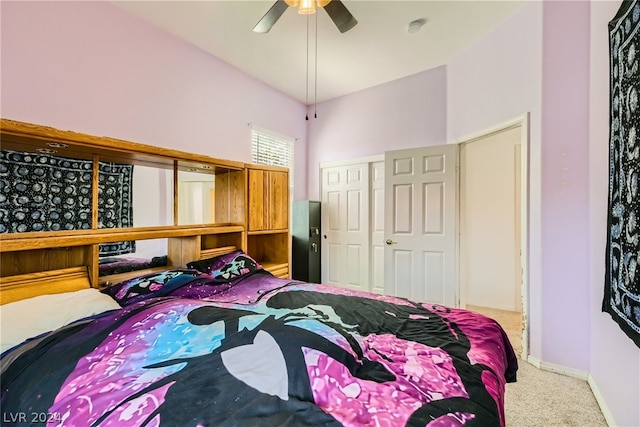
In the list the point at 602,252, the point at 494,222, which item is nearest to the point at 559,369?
the point at 602,252

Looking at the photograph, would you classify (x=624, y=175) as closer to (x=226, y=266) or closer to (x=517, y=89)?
(x=517, y=89)

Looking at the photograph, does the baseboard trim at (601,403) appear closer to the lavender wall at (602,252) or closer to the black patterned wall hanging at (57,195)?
the lavender wall at (602,252)

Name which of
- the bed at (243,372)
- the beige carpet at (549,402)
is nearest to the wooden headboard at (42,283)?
the bed at (243,372)

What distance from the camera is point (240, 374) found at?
0.89 metres

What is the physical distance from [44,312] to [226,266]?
1.13 meters

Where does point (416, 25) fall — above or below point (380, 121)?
above

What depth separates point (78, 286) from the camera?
5.51 feet

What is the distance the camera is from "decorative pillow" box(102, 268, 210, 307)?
1702 millimetres

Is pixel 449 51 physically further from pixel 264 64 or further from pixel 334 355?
pixel 334 355

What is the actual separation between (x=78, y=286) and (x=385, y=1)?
305cm

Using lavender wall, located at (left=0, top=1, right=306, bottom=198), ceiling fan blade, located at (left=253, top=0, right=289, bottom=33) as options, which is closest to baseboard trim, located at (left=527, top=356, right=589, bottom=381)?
ceiling fan blade, located at (left=253, top=0, right=289, bottom=33)

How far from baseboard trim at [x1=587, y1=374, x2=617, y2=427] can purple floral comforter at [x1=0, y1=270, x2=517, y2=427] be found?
104 centimetres

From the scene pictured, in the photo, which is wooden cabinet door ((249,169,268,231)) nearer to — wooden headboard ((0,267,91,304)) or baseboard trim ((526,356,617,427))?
wooden headboard ((0,267,91,304))

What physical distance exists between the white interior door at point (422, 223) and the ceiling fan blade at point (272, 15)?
2.12 m
